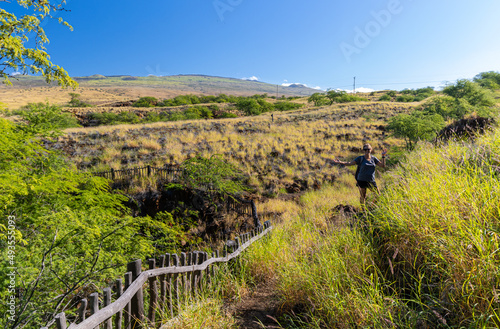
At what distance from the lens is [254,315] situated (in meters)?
3.30

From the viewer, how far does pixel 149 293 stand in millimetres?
3270

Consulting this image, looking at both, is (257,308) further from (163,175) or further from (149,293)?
(163,175)

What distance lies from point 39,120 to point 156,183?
18.0 feet

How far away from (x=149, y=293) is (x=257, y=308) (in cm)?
141

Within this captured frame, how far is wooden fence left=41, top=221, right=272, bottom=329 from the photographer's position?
6.70 feet

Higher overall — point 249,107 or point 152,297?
point 249,107

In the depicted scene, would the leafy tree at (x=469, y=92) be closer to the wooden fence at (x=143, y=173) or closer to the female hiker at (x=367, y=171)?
the female hiker at (x=367, y=171)

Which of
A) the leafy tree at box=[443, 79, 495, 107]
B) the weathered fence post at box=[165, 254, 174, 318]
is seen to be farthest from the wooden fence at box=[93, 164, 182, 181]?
the leafy tree at box=[443, 79, 495, 107]

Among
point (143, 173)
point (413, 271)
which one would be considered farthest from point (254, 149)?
point (413, 271)

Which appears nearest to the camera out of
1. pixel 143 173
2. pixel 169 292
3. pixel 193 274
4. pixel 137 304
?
pixel 137 304

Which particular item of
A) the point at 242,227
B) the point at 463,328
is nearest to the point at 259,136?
the point at 242,227

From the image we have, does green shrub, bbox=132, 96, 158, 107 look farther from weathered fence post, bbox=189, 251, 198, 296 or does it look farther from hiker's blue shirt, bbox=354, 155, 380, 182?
weathered fence post, bbox=189, 251, 198, 296

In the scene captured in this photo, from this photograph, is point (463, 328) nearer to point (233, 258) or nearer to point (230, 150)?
point (233, 258)

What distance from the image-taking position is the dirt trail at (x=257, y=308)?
3107 millimetres
